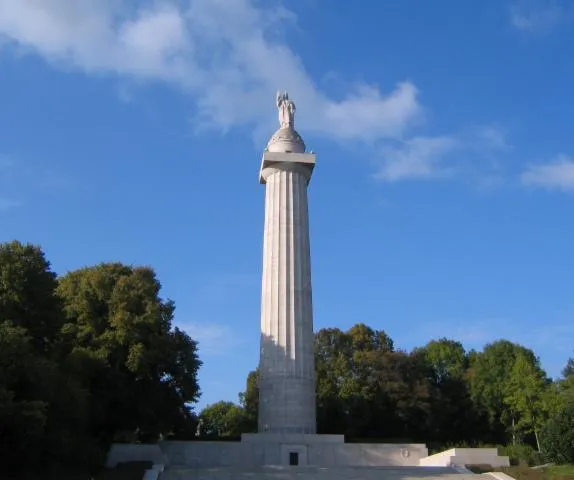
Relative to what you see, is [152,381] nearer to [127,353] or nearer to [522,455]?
[127,353]

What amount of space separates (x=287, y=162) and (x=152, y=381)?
13.3 m

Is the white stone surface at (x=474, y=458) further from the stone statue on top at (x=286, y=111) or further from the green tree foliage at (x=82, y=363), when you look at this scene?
the stone statue on top at (x=286, y=111)

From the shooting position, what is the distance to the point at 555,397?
41.7 m

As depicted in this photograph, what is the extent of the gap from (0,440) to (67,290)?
12.7m

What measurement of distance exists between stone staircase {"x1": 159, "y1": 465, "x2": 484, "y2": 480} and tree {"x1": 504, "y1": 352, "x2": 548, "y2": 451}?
1662 cm

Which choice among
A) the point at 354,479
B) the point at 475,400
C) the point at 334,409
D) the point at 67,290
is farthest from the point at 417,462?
the point at 67,290

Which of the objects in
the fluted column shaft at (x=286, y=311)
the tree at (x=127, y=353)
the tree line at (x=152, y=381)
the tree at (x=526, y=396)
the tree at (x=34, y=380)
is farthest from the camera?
the tree at (x=526, y=396)

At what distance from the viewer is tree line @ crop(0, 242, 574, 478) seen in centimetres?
2411

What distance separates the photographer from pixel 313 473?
90.1 feet

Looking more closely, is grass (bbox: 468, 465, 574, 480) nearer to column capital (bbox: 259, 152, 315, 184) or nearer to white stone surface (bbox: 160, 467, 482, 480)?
white stone surface (bbox: 160, 467, 482, 480)

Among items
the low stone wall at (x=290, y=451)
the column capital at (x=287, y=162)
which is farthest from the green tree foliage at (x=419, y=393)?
the column capital at (x=287, y=162)

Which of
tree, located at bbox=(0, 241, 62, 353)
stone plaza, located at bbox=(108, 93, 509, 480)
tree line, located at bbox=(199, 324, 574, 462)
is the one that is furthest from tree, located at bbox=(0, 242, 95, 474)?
tree line, located at bbox=(199, 324, 574, 462)

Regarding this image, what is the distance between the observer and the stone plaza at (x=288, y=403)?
2966 cm

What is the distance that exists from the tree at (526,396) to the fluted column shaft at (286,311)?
1468 centimetres
